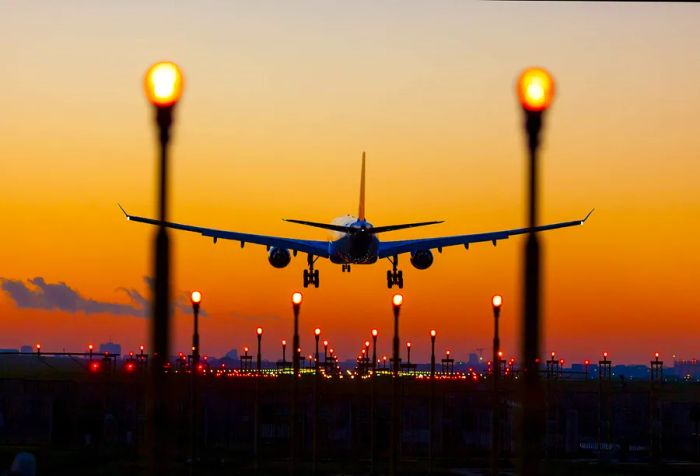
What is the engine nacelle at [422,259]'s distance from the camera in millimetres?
106312

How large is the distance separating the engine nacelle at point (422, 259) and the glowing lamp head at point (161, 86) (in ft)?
280

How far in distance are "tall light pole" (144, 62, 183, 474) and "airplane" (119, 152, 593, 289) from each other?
228 ft

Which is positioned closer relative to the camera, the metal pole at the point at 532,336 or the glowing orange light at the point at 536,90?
the metal pole at the point at 532,336

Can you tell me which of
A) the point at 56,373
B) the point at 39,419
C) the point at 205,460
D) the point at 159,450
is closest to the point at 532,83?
the point at 159,450

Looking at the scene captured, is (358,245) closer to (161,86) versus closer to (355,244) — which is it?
(355,244)

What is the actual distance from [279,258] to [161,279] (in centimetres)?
8318

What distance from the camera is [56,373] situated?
5910 inches

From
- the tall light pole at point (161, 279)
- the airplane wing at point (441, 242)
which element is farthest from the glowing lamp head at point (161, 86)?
the airplane wing at point (441, 242)

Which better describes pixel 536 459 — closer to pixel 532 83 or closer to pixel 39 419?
pixel 532 83

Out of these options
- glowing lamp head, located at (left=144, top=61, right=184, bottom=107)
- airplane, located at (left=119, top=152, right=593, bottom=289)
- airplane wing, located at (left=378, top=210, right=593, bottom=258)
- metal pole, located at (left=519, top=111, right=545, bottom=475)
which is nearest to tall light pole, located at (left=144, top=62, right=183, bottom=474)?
glowing lamp head, located at (left=144, top=61, right=184, bottom=107)

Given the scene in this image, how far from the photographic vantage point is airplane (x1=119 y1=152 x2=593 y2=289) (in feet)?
315

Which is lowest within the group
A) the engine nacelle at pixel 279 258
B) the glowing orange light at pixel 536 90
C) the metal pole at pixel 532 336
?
the metal pole at pixel 532 336

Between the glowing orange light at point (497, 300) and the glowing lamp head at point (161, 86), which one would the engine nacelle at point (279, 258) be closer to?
the glowing orange light at point (497, 300)

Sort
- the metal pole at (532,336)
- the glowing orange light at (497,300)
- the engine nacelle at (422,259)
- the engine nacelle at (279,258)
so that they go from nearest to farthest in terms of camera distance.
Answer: the metal pole at (532,336) → the glowing orange light at (497,300) → the engine nacelle at (279,258) → the engine nacelle at (422,259)
